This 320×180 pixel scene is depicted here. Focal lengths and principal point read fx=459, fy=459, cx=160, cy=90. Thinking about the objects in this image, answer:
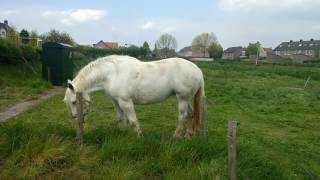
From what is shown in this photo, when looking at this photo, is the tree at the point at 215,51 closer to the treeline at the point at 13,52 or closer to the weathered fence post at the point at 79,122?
the treeline at the point at 13,52

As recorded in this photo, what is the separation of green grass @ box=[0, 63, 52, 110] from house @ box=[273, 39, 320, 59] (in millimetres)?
114415

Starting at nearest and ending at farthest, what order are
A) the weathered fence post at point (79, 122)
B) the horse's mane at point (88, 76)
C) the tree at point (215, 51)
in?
1. the weathered fence post at point (79, 122)
2. the horse's mane at point (88, 76)
3. the tree at point (215, 51)

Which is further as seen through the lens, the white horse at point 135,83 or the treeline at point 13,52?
the treeline at point 13,52

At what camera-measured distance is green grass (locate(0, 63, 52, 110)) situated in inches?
658

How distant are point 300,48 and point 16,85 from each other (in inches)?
5216

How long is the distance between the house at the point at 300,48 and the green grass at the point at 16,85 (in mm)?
114415

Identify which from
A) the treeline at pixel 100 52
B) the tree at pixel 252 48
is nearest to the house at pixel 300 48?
the tree at pixel 252 48

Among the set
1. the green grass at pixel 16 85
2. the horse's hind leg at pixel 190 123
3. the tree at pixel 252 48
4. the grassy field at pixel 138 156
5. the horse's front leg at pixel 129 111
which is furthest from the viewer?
the tree at pixel 252 48

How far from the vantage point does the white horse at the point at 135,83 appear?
904cm

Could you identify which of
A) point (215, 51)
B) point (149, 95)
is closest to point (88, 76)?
point (149, 95)

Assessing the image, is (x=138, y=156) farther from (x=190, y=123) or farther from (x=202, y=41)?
(x=202, y=41)

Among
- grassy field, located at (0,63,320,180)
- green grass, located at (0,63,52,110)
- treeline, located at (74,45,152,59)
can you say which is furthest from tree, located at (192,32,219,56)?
grassy field, located at (0,63,320,180)

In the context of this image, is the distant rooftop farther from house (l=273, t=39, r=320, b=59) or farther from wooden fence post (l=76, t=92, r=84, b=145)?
wooden fence post (l=76, t=92, r=84, b=145)

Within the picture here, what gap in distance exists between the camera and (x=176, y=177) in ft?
21.1
